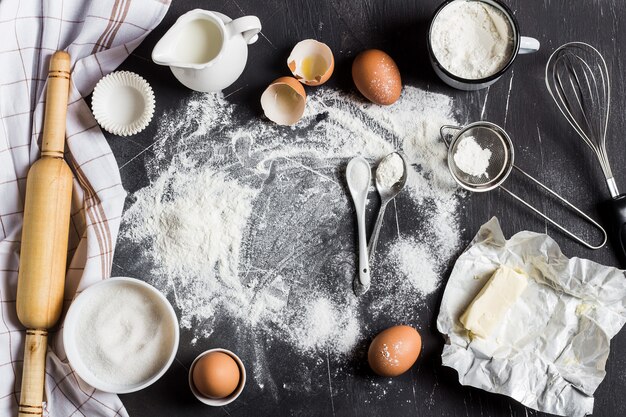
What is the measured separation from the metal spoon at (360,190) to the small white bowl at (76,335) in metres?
0.40

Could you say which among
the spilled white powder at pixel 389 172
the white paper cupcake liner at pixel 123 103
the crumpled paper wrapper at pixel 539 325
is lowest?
the crumpled paper wrapper at pixel 539 325

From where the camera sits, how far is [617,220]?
146cm

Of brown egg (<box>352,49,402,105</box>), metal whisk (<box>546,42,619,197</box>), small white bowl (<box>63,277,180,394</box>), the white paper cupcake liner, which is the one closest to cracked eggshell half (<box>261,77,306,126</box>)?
brown egg (<box>352,49,402,105</box>)

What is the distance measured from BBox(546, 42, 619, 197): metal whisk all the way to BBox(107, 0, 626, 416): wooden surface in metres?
0.02

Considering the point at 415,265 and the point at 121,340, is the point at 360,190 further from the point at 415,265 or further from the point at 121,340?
the point at 121,340

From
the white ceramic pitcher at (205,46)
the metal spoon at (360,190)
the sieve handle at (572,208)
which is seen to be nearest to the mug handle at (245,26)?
the white ceramic pitcher at (205,46)

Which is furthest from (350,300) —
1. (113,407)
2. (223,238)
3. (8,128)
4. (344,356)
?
(8,128)

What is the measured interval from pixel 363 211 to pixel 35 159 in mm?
717

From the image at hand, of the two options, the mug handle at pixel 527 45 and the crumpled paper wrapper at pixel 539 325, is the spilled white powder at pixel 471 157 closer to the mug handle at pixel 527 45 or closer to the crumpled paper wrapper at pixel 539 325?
the crumpled paper wrapper at pixel 539 325

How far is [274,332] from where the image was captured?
4.78ft

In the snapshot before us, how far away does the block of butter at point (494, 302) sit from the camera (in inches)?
55.5

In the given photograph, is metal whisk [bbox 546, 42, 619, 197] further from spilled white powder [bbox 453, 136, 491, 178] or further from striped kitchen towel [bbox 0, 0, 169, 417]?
striped kitchen towel [bbox 0, 0, 169, 417]

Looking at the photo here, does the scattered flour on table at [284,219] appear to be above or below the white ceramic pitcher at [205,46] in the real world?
below

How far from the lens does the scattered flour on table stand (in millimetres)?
1457
